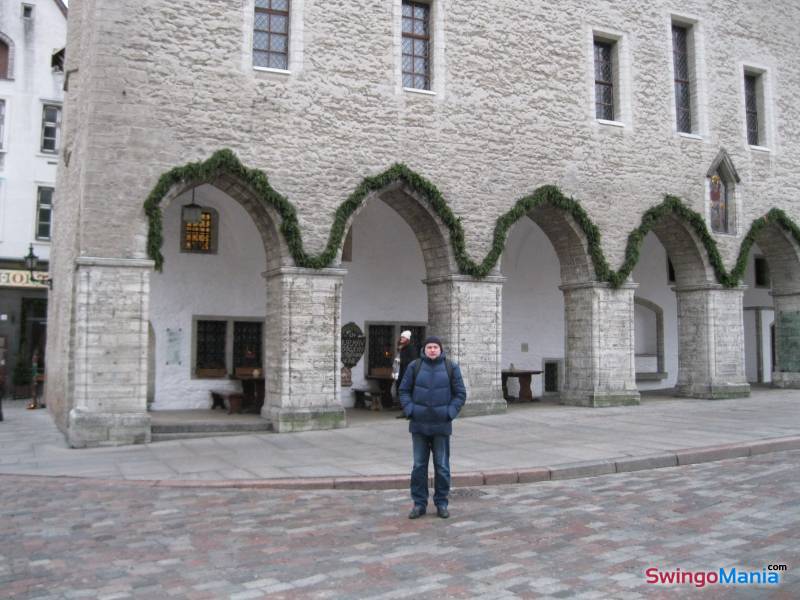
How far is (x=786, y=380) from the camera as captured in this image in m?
21.3

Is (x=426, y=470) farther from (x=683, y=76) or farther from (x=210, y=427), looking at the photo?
(x=683, y=76)

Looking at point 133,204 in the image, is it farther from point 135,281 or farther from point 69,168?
point 69,168

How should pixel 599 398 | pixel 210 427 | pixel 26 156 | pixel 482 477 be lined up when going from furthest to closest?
pixel 26 156 → pixel 599 398 → pixel 210 427 → pixel 482 477

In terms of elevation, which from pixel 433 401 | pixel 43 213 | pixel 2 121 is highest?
pixel 2 121

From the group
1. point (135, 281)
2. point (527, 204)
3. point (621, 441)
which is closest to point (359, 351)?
point (527, 204)

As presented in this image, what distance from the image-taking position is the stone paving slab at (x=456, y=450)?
926 cm

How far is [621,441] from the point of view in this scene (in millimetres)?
11547

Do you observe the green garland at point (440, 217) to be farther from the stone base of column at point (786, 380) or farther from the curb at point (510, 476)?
the curb at point (510, 476)

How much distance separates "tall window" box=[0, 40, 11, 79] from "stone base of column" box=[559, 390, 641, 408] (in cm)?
→ 2030

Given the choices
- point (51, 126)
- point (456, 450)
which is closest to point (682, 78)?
point (456, 450)

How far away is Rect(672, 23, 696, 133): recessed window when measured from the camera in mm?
19281

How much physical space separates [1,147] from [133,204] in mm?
14382

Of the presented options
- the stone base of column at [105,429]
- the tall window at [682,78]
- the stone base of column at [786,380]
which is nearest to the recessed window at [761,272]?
the stone base of column at [786,380]

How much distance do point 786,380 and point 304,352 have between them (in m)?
15.0
